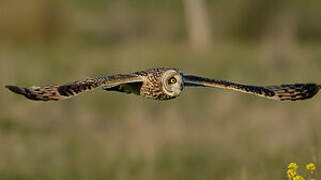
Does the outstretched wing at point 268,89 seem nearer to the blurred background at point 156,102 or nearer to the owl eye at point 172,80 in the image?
the owl eye at point 172,80

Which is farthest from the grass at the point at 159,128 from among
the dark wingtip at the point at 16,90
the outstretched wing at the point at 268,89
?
the dark wingtip at the point at 16,90

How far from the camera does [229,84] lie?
841 cm

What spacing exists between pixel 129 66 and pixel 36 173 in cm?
671

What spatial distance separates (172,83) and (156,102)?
753cm

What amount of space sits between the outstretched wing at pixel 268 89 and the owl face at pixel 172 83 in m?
0.18

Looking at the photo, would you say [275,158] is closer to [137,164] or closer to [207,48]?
[137,164]

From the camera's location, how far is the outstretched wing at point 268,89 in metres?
8.32

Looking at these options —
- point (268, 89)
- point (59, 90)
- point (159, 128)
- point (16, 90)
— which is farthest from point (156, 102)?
point (16, 90)

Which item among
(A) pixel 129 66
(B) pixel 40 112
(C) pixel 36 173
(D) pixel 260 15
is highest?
(D) pixel 260 15

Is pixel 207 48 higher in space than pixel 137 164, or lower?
higher

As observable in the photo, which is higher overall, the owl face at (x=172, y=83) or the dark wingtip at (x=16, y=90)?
the owl face at (x=172, y=83)

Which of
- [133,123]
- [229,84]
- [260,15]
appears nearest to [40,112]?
[133,123]

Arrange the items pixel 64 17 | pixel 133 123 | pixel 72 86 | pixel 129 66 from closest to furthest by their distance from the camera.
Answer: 1. pixel 72 86
2. pixel 133 123
3. pixel 129 66
4. pixel 64 17

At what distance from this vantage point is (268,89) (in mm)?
8641
